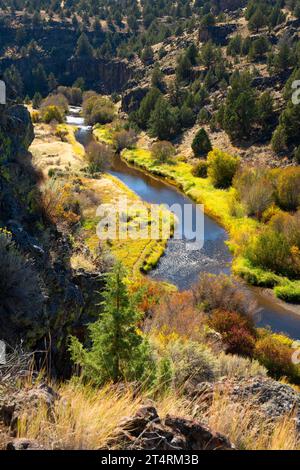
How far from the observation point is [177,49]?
112250 millimetres

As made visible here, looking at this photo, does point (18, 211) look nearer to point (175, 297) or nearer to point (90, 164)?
point (175, 297)

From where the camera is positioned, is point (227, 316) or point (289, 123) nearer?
point (227, 316)

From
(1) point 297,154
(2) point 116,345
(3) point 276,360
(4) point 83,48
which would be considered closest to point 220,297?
(3) point 276,360

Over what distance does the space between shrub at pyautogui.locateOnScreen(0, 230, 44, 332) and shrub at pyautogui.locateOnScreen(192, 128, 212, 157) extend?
201 feet

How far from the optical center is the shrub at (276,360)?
23.3m

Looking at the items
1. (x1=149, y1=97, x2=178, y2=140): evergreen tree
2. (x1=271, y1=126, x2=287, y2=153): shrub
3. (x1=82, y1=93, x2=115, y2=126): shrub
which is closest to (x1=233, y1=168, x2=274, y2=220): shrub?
(x1=271, y1=126, x2=287, y2=153): shrub

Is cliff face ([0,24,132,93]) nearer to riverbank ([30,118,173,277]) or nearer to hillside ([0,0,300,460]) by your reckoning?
hillside ([0,0,300,460])

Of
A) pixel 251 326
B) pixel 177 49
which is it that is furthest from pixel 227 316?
pixel 177 49

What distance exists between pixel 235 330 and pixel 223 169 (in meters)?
36.1

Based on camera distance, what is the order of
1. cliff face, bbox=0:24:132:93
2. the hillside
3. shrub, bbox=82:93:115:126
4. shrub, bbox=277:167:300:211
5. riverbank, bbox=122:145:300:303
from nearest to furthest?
the hillside
riverbank, bbox=122:145:300:303
shrub, bbox=277:167:300:211
shrub, bbox=82:93:115:126
cliff face, bbox=0:24:132:93

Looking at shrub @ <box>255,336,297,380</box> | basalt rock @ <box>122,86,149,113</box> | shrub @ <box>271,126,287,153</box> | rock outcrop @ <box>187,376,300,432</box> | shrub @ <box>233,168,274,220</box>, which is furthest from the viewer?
basalt rock @ <box>122,86,149,113</box>

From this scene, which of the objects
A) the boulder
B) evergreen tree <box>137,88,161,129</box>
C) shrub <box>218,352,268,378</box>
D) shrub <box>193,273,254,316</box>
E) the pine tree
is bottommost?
shrub <box>193,273,254,316</box>

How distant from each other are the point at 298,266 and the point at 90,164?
3636 cm

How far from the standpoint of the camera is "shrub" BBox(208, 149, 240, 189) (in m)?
57.8
